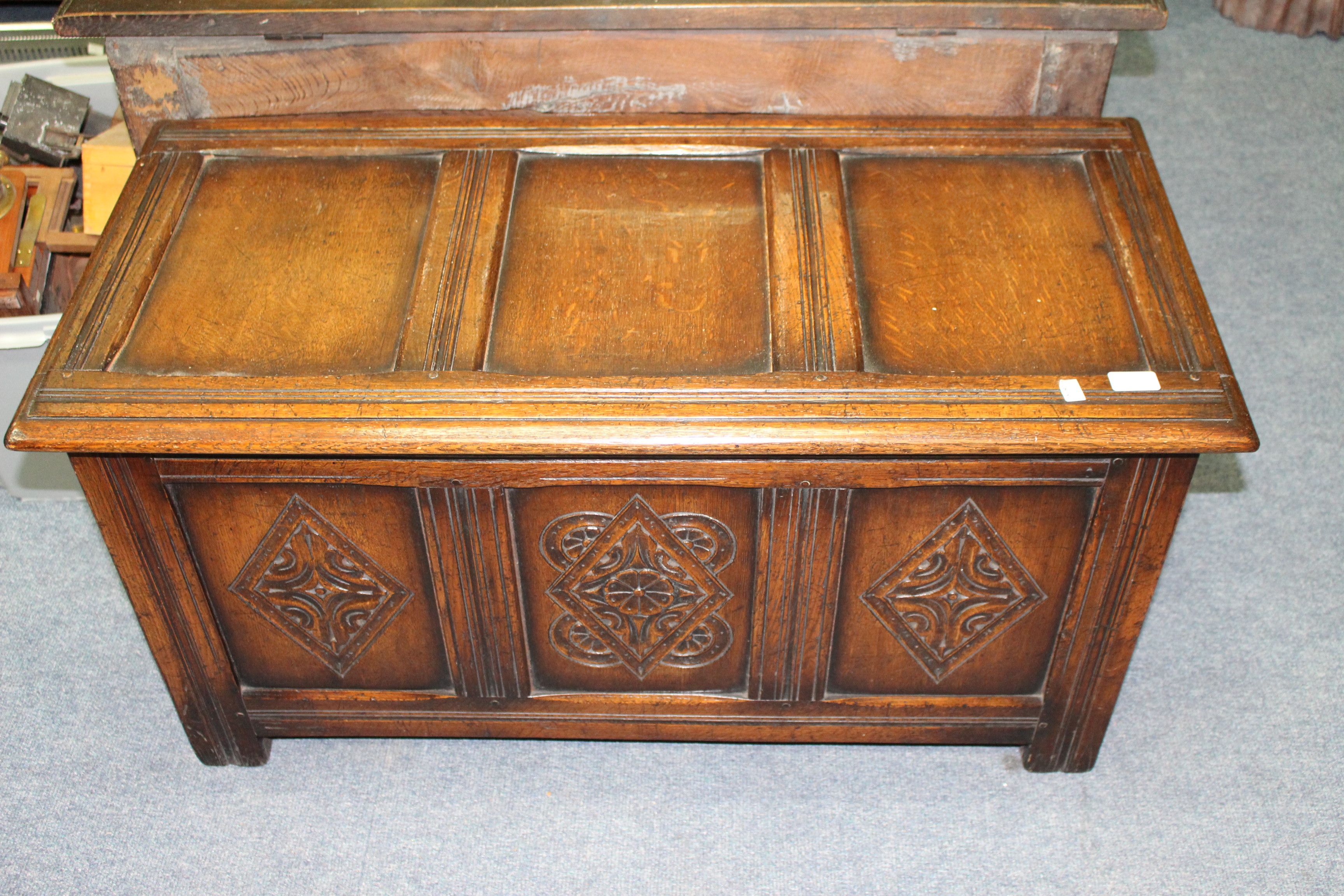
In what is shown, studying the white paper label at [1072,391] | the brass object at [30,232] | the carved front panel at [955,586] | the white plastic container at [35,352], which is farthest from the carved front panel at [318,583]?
the brass object at [30,232]

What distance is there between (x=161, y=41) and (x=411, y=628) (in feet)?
3.52

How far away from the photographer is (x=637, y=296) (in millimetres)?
1928

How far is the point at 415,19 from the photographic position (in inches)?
84.6

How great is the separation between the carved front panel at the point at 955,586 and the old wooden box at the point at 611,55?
0.78 m

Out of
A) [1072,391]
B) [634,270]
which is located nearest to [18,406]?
[634,270]

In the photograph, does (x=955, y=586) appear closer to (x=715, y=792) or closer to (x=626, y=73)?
(x=715, y=792)

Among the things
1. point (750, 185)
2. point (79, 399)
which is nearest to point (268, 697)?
point (79, 399)

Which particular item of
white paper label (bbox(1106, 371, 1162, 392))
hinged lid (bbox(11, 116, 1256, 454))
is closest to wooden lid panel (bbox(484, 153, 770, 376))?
hinged lid (bbox(11, 116, 1256, 454))

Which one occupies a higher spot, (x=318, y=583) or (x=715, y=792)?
(x=318, y=583)

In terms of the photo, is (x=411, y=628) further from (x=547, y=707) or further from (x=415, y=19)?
(x=415, y=19)

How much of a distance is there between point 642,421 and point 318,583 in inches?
23.6

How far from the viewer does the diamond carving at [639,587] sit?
1.89 metres

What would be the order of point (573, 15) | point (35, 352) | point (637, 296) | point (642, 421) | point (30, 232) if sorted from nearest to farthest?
point (642, 421)
point (637, 296)
point (573, 15)
point (35, 352)
point (30, 232)

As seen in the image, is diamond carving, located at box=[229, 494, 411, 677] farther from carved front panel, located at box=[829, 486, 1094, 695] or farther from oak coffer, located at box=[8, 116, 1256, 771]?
carved front panel, located at box=[829, 486, 1094, 695]
